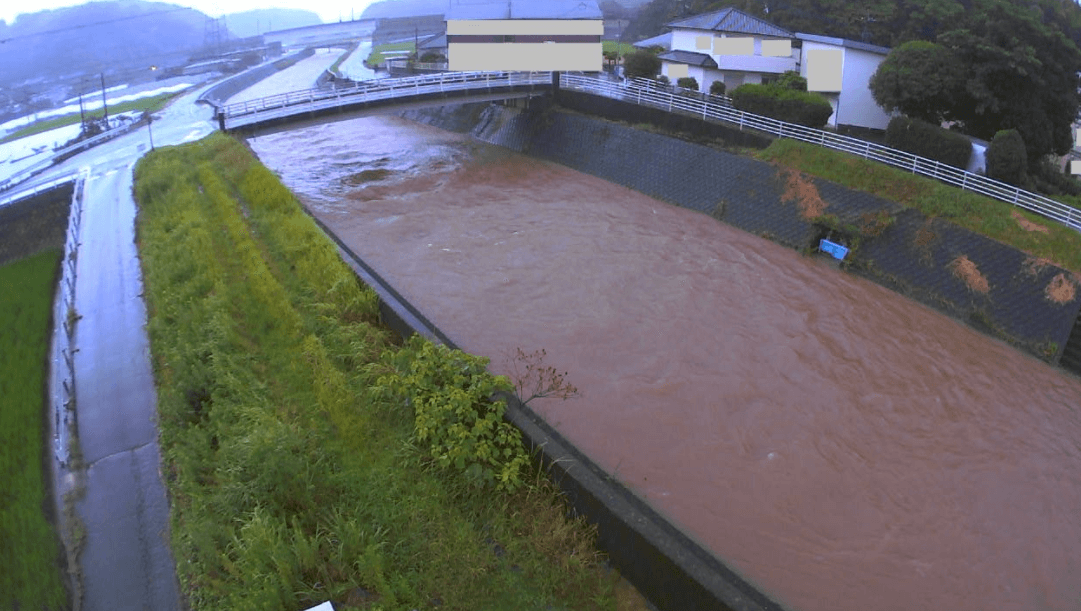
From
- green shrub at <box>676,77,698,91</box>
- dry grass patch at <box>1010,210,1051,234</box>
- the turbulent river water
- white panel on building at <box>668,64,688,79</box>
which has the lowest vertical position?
the turbulent river water

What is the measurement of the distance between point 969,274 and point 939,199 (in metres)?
2.06

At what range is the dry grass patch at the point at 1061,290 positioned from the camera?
37.7 feet

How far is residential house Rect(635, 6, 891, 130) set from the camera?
805 inches

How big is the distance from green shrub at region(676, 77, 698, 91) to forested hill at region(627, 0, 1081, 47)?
6796mm

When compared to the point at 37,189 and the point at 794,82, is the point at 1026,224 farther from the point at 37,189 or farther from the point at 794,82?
the point at 37,189

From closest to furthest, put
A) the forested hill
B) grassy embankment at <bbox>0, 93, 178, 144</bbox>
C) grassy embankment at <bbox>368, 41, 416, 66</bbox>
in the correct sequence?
1. the forested hill
2. grassy embankment at <bbox>0, 93, 178, 144</bbox>
3. grassy embankment at <bbox>368, 41, 416, 66</bbox>

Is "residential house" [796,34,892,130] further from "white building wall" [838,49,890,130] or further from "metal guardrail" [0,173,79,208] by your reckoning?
"metal guardrail" [0,173,79,208]

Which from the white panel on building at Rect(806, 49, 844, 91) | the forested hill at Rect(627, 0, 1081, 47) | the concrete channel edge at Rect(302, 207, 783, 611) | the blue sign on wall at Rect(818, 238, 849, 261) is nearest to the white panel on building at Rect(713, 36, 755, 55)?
the white panel on building at Rect(806, 49, 844, 91)

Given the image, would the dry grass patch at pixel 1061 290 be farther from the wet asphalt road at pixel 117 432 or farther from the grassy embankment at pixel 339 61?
the grassy embankment at pixel 339 61

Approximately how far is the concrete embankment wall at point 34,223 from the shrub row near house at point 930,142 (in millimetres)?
19560

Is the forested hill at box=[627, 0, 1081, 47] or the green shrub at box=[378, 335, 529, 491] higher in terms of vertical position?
the forested hill at box=[627, 0, 1081, 47]

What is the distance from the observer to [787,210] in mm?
15977

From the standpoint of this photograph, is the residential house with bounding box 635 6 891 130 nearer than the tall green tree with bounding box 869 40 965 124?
No

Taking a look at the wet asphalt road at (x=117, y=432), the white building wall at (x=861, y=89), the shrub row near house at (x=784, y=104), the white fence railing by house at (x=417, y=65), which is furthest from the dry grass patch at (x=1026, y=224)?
the white fence railing by house at (x=417, y=65)
